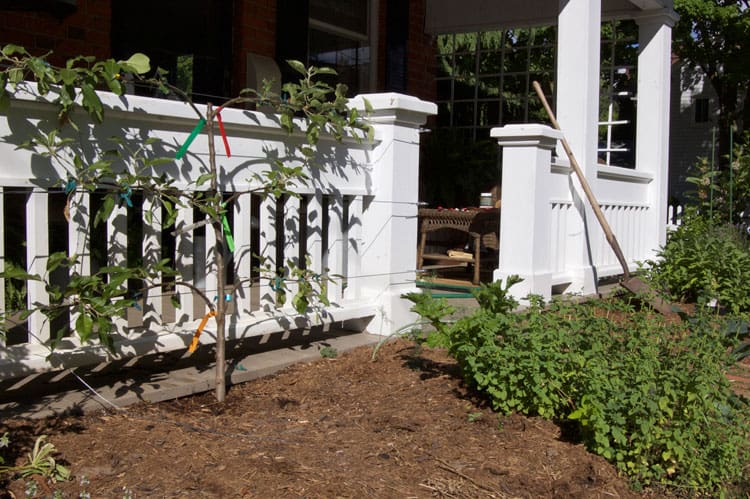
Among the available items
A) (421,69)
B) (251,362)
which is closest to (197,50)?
(421,69)

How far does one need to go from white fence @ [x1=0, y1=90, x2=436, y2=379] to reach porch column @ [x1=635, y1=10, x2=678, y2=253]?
447 cm

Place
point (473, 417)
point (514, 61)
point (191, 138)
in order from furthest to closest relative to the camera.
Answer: point (514, 61) → point (191, 138) → point (473, 417)

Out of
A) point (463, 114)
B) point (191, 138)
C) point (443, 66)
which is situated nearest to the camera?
point (191, 138)

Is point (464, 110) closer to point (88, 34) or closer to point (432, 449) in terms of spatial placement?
point (88, 34)

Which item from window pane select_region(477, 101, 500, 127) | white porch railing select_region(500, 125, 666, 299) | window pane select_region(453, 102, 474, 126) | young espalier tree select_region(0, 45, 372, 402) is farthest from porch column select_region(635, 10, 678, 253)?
young espalier tree select_region(0, 45, 372, 402)

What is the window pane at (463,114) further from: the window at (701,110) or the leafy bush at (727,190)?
the window at (701,110)

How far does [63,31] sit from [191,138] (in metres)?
2.64

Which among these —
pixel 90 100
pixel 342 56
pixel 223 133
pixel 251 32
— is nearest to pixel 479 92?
pixel 342 56

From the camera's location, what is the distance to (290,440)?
2896 millimetres

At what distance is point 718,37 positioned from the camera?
15555 millimetres

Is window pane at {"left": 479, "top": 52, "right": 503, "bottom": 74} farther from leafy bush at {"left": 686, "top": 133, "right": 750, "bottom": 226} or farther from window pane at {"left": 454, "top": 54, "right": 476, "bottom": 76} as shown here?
leafy bush at {"left": 686, "top": 133, "right": 750, "bottom": 226}

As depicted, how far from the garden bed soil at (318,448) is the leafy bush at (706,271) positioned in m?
3.32

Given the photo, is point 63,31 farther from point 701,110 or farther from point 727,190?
point 701,110

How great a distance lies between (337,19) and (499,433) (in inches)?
220
